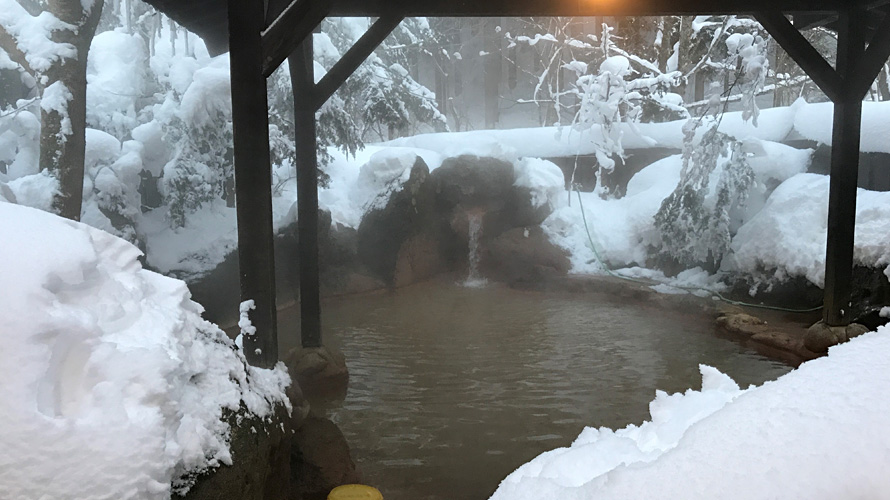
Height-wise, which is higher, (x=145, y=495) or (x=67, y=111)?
(x=67, y=111)

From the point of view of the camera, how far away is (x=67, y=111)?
6031 millimetres

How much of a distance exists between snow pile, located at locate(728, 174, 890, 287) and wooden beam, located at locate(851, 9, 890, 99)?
92.0 inches

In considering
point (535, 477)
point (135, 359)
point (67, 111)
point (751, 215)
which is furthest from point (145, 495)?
point (751, 215)

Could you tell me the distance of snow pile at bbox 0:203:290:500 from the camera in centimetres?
147

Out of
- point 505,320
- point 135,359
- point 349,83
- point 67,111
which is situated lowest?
point 505,320

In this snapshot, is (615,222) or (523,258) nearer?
(523,258)

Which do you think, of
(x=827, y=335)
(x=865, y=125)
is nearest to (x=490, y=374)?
(x=827, y=335)

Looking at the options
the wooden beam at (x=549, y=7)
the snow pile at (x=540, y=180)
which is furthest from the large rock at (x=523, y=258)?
the wooden beam at (x=549, y=7)

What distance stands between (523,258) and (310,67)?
239 inches

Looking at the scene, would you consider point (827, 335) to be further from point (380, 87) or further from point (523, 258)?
point (380, 87)

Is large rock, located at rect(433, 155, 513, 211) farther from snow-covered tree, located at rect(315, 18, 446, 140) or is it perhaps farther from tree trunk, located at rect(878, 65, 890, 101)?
tree trunk, located at rect(878, 65, 890, 101)

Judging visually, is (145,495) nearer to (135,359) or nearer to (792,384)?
(135,359)

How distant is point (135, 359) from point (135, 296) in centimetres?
36

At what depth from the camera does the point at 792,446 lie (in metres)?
0.91
